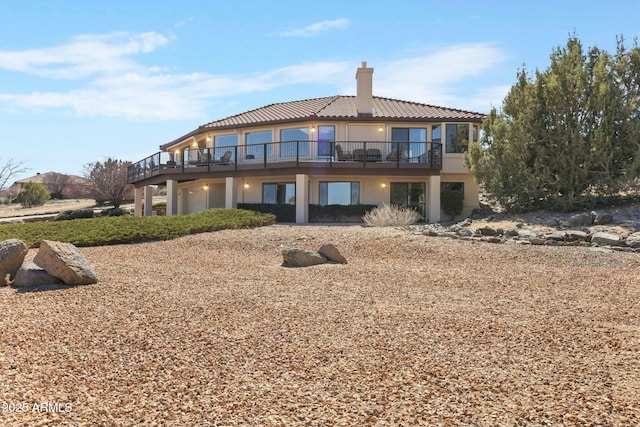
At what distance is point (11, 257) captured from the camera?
27.8 ft

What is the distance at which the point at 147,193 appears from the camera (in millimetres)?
30219

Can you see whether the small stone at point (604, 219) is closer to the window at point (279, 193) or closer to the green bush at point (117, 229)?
the green bush at point (117, 229)

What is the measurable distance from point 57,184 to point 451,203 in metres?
51.3

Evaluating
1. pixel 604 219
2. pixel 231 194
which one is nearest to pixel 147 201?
pixel 231 194

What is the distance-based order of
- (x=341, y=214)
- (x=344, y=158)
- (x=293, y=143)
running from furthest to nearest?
(x=293, y=143), (x=341, y=214), (x=344, y=158)

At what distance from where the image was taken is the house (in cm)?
2169

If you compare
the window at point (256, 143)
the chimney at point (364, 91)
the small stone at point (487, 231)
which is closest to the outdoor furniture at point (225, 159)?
the window at point (256, 143)

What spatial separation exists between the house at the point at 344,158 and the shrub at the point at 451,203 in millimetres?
796

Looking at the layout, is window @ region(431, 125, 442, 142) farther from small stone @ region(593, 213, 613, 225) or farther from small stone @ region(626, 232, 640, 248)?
small stone @ region(626, 232, 640, 248)

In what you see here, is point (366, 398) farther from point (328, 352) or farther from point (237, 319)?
point (237, 319)

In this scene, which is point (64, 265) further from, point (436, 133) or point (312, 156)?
point (436, 133)

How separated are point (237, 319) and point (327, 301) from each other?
5.40 ft

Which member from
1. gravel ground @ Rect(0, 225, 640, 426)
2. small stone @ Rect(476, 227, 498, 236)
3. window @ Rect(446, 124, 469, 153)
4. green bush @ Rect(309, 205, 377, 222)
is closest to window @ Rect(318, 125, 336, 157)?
green bush @ Rect(309, 205, 377, 222)

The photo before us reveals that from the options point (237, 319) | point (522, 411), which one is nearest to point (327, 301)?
point (237, 319)
